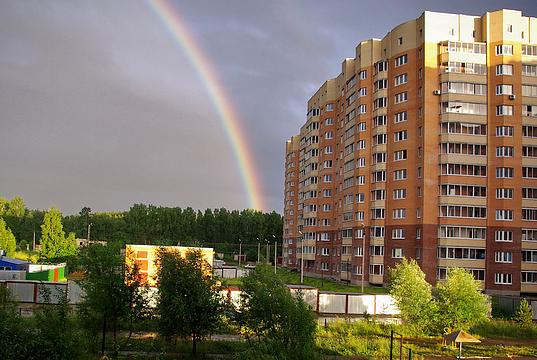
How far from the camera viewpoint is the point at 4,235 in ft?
335

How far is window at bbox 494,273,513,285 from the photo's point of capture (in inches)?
2633

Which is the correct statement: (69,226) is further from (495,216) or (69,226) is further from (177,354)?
(177,354)

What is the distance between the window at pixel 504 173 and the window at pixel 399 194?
11848 millimetres

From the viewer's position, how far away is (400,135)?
74.3 metres

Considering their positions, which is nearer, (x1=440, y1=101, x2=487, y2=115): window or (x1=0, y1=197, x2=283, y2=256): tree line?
(x1=440, y1=101, x2=487, y2=115): window

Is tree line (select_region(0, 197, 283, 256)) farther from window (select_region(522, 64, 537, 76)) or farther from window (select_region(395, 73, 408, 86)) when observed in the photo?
window (select_region(522, 64, 537, 76))

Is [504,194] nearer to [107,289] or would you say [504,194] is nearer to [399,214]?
[399,214]

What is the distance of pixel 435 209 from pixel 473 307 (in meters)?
36.3

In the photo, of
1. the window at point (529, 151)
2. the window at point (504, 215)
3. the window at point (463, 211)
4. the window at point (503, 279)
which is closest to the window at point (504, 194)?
the window at point (504, 215)

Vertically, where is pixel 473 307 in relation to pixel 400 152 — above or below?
below

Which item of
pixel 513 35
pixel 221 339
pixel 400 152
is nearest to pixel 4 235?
pixel 400 152

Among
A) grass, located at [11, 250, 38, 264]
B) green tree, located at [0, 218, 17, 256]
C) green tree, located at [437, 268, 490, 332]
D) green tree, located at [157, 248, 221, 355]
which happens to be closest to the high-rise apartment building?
green tree, located at [437, 268, 490, 332]

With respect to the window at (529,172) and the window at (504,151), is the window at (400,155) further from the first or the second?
the window at (529,172)

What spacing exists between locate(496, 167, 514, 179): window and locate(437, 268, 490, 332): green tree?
38.6m
